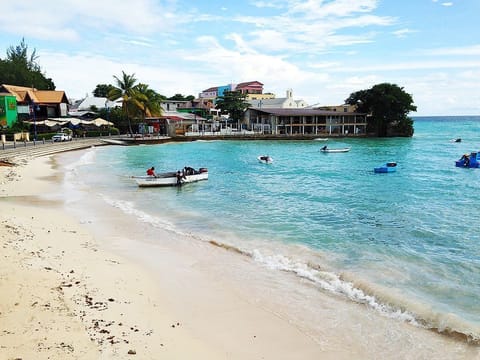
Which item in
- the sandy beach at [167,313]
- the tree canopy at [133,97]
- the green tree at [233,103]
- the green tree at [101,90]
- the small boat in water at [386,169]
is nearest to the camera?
the sandy beach at [167,313]

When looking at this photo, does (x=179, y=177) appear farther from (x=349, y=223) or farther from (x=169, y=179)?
(x=349, y=223)

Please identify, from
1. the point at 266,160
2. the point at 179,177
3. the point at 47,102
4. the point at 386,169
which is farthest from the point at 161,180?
the point at 47,102

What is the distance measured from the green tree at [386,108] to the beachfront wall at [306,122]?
2.32 meters

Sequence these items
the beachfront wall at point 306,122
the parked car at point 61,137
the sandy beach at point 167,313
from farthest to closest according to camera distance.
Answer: the beachfront wall at point 306,122, the parked car at point 61,137, the sandy beach at point 167,313

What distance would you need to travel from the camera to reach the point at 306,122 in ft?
297

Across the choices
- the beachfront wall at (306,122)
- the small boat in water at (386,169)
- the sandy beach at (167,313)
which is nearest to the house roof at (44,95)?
the beachfront wall at (306,122)

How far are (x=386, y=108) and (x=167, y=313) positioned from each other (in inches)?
3435

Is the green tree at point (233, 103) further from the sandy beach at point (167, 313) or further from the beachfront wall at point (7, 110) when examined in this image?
the sandy beach at point (167, 313)

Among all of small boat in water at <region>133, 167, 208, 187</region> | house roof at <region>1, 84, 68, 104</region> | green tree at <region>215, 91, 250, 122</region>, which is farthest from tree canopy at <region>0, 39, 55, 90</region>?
small boat in water at <region>133, 167, 208, 187</region>

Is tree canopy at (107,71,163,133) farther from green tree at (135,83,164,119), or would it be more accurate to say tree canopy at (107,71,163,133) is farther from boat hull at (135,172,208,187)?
boat hull at (135,172,208,187)

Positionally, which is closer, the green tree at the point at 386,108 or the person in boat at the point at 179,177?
the person in boat at the point at 179,177

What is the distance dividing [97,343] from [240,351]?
104 inches

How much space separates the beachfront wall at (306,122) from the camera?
88062 mm

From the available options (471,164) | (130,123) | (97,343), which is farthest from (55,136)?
(97,343)
